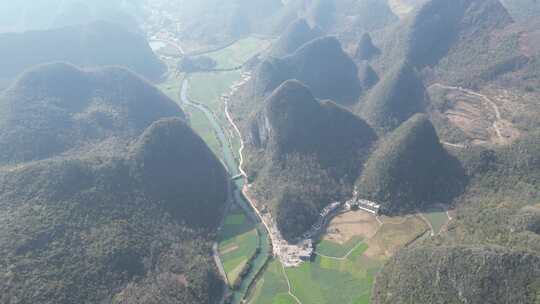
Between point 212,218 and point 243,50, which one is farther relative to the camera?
point 243,50

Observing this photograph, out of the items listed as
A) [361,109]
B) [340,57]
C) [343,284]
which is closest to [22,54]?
[340,57]

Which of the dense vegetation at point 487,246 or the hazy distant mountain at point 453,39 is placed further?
the hazy distant mountain at point 453,39

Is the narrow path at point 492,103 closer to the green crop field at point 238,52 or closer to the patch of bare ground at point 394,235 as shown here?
the patch of bare ground at point 394,235

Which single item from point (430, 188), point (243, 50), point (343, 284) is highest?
point (430, 188)

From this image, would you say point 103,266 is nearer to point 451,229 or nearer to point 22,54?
point 451,229

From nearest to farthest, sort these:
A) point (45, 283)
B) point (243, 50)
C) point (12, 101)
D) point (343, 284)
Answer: point (45, 283) < point (343, 284) < point (12, 101) < point (243, 50)

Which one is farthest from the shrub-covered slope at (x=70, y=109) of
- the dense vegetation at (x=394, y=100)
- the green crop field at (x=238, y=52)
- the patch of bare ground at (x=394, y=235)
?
the patch of bare ground at (x=394, y=235)

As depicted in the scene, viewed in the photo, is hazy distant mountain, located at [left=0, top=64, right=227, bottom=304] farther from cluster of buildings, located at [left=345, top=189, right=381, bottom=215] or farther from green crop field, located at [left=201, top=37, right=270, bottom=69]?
green crop field, located at [left=201, top=37, right=270, bottom=69]
